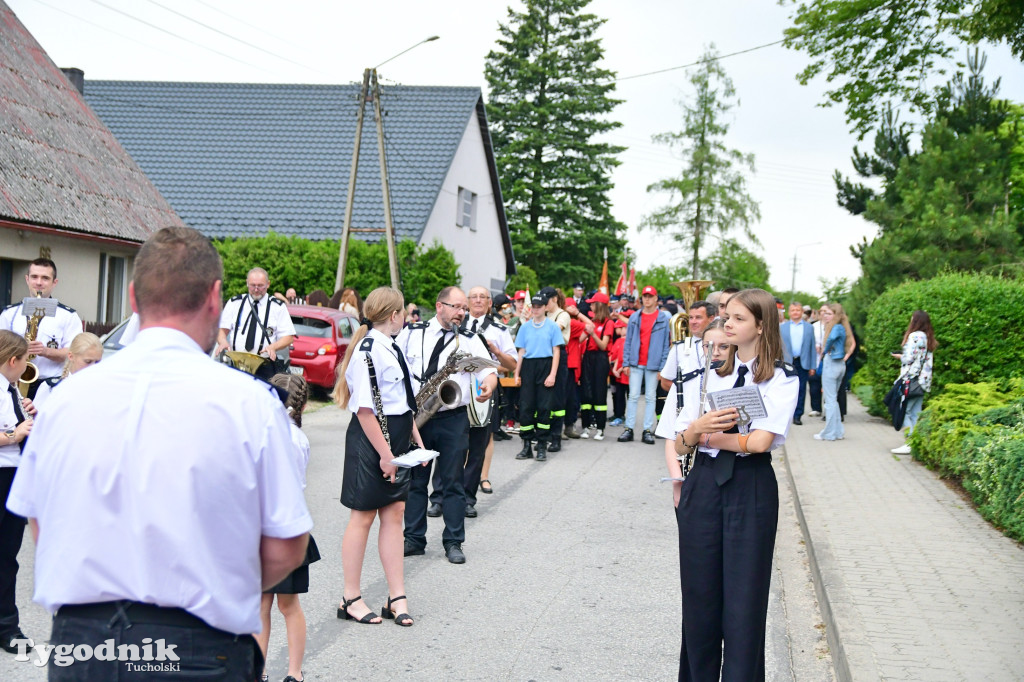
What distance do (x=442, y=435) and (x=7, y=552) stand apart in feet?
9.92

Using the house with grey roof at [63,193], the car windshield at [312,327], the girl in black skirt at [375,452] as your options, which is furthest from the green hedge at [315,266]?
the girl in black skirt at [375,452]

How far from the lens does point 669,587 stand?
6.86 metres

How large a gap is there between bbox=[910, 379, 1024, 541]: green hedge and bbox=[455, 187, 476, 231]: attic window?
73.8ft

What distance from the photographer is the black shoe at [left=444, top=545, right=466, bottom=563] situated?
23.9 feet

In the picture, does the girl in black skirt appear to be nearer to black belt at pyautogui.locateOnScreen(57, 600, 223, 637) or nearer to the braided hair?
the braided hair

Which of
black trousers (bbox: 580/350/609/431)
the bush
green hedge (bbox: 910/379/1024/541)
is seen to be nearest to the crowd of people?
green hedge (bbox: 910/379/1024/541)

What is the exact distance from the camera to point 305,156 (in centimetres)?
3186

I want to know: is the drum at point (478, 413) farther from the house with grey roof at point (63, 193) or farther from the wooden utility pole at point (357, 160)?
the wooden utility pole at point (357, 160)

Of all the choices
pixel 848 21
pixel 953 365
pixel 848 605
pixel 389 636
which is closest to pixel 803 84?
pixel 848 21

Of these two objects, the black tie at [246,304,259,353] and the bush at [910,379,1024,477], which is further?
the bush at [910,379,1024,477]

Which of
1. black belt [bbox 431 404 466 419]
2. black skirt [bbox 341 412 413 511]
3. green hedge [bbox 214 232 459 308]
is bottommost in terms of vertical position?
black skirt [bbox 341 412 413 511]

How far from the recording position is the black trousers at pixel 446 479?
727cm

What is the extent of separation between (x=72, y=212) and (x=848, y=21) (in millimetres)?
12703

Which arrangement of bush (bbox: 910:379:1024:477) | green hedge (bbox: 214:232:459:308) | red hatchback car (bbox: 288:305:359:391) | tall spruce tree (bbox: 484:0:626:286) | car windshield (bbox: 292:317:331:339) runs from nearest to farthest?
bush (bbox: 910:379:1024:477), red hatchback car (bbox: 288:305:359:391), car windshield (bbox: 292:317:331:339), green hedge (bbox: 214:232:459:308), tall spruce tree (bbox: 484:0:626:286)
